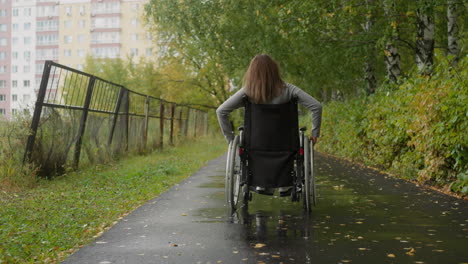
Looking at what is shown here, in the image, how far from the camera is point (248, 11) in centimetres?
2223

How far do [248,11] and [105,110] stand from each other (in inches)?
402

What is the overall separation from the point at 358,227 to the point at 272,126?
1.32 m

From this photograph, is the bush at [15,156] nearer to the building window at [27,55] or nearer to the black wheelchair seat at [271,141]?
the black wheelchair seat at [271,141]

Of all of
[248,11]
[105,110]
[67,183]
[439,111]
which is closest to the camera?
[439,111]

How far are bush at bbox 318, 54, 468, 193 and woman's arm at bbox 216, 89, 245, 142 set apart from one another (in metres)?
2.86

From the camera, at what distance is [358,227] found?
563 cm

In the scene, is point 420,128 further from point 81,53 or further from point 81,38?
point 81,38

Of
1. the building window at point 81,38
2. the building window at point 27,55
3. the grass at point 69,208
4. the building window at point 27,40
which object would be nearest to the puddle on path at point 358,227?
the grass at point 69,208

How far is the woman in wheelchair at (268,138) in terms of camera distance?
6.12m

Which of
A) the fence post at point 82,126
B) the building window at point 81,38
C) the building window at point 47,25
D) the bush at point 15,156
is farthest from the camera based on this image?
the building window at point 47,25

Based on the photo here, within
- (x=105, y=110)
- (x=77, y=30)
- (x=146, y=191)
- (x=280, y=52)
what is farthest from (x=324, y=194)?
(x=77, y=30)

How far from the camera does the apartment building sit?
95875 millimetres

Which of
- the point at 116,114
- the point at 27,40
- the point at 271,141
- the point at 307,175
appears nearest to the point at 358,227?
the point at 307,175

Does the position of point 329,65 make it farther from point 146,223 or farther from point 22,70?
point 22,70
